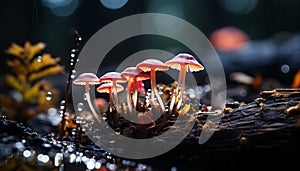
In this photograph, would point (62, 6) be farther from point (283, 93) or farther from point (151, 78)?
point (283, 93)

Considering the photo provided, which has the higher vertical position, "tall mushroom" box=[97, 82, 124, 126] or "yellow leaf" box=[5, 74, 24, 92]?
"yellow leaf" box=[5, 74, 24, 92]

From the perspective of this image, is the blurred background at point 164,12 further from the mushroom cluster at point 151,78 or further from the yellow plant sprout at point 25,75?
the mushroom cluster at point 151,78

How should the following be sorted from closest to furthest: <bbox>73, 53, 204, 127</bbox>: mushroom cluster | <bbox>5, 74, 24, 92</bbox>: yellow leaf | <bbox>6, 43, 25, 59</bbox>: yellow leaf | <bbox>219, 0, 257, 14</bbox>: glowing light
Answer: <bbox>73, 53, 204, 127</bbox>: mushroom cluster
<bbox>6, 43, 25, 59</bbox>: yellow leaf
<bbox>5, 74, 24, 92</bbox>: yellow leaf
<bbox>219, 0, 257, 14</bbox>: glowing light

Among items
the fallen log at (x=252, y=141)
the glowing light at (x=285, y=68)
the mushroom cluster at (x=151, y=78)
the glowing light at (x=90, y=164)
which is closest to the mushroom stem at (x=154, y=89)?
the mushroom cluster at (x=151, y=78)

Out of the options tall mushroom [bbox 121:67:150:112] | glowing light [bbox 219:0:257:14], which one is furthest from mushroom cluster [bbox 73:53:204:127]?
glowing light [bbox 219:0:257:14]

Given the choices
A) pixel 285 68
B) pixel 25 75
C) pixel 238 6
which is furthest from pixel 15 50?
pixel 238 6

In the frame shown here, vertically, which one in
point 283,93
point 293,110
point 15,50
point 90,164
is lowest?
point 90,164

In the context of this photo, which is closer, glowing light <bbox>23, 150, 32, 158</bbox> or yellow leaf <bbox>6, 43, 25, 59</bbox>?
glowing light <bbox>23, 150, 32, 158</bbox>

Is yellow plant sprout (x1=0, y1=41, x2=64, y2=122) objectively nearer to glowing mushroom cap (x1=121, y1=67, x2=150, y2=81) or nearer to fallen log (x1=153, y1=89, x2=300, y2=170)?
glowing mushroom cap (x1=121, y1=67, x2=150, y2=81)

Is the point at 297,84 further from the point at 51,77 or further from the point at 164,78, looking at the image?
the point at 51,77
